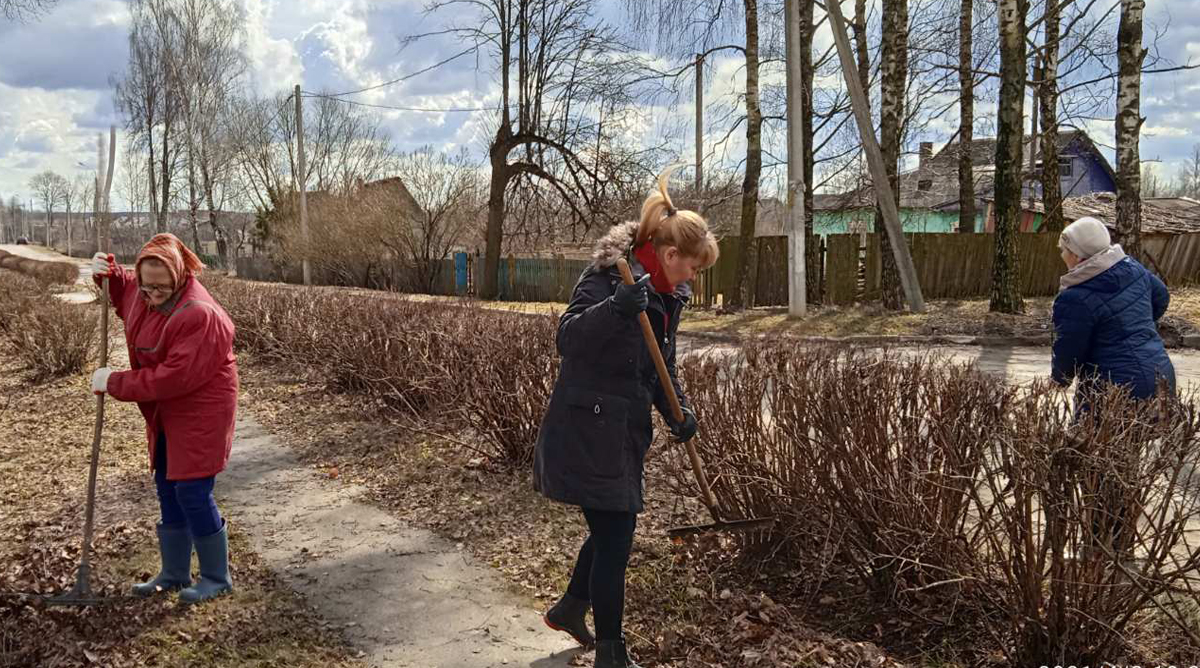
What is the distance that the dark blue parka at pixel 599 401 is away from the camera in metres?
2.54

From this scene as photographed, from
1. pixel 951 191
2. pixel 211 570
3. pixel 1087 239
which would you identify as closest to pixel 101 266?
pixel 211 570

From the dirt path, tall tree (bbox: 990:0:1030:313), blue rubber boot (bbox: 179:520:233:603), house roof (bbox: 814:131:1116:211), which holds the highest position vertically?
house roof (bbox: 814:131:1116:211)

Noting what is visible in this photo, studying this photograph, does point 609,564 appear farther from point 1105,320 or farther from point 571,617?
point 1105,320

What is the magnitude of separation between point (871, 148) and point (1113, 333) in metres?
10.9

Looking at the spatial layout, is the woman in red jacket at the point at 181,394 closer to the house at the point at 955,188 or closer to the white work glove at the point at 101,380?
the white work glove at the point at 101,380

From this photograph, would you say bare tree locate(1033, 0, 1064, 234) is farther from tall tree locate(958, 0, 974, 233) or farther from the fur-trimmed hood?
the fur-trimmed hood

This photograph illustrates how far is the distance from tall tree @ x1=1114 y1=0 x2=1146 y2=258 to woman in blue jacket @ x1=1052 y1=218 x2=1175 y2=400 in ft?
35.0

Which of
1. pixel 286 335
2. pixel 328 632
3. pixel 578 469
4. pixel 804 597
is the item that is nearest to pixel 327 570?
pixel 328 632

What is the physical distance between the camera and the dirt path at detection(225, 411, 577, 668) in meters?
3.10

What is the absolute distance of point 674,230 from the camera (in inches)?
100

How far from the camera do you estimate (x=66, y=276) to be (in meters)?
27.0

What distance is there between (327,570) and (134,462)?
2773 millimetres

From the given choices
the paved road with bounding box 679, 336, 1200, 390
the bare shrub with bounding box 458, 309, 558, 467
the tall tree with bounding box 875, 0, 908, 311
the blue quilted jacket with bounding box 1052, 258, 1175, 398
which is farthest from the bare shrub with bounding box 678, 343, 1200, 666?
the tall tree with bounding box 875, 0, 908, 311

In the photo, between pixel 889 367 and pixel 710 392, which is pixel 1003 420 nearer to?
pixel 889 367
